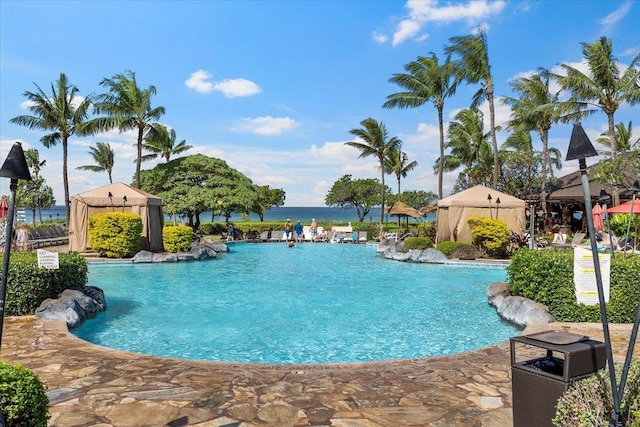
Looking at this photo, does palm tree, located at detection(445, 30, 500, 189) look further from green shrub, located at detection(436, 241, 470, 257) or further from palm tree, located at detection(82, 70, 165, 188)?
palm tree, located at detection(82, 70, 165, 188)

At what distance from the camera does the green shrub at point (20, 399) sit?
9.26ft

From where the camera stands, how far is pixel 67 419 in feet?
13.0

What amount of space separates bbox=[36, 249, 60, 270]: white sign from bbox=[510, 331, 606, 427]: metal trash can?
8.23 meters

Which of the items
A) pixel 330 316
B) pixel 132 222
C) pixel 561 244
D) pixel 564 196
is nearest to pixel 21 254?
pixel 330 316

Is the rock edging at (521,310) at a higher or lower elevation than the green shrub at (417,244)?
lower

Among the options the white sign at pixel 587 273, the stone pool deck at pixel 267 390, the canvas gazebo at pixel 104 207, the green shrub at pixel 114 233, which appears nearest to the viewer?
the stone pool deck at pixel 267 390

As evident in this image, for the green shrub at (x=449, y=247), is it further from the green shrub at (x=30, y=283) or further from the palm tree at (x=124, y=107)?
the palm tree at (x=124, y=107)

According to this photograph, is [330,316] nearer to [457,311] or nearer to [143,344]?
[457,311]

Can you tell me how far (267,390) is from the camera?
186 inches

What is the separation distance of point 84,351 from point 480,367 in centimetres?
520

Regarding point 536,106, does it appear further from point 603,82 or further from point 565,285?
point 565,285

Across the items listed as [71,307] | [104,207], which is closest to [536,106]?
[104,207]

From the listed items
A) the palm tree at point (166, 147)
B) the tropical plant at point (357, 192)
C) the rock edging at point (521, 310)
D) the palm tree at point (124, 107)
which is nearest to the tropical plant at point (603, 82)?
the rock edging at point (521, 310)

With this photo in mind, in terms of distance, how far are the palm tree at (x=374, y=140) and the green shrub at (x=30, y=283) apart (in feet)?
89.5
